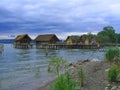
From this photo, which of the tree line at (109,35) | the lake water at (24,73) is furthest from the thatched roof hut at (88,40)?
the lake water at (24,73)

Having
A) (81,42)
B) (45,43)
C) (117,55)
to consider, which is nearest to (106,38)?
(81,42)

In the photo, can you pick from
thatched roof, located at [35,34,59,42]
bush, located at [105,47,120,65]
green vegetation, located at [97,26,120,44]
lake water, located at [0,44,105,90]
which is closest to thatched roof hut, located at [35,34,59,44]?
thatched roof, located at [35,34,59,42]

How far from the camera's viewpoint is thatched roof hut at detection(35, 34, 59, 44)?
110m

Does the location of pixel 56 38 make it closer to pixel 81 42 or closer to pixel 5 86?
pixel 81 42

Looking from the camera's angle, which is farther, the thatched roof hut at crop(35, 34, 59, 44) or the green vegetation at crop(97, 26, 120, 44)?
the green vegetation at crop(97, 26, 120, 44)

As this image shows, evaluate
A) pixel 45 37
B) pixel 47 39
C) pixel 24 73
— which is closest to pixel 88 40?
pixel 47 39

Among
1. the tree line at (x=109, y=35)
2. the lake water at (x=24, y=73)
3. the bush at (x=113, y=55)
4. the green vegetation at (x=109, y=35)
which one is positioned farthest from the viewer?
the green vegetation at (x=109, y=35)

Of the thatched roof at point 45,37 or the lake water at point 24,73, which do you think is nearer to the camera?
the lake water at point 24,73

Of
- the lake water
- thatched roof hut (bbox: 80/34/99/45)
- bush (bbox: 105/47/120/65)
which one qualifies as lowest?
the lake water

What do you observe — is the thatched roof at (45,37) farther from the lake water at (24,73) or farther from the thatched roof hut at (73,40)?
the lake water at (24,73)

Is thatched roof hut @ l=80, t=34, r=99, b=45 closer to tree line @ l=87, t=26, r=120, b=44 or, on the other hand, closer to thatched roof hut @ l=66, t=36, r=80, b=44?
thatched roof hut @ l=66, t=36, r=80, b=44

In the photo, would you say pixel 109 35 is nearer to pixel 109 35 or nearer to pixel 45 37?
pixel 109 35

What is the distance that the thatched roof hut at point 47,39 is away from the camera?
110 metres

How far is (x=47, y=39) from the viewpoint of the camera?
363 ft
